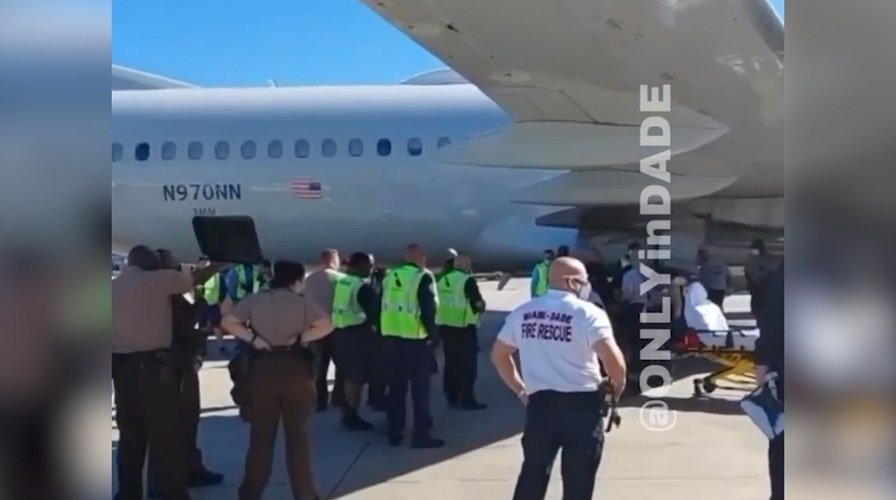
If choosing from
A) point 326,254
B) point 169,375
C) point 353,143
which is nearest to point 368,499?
point 169,375

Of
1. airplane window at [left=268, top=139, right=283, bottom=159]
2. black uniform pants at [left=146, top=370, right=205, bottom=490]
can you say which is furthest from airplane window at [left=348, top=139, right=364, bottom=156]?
black uniform pants at [left=146, top=370, right=205, bottom=490]

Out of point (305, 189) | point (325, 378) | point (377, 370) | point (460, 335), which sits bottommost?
point (325, 378)

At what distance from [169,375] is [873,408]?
3.80 m

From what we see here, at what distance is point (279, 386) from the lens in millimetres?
5129

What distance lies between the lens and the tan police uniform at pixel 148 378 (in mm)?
5195

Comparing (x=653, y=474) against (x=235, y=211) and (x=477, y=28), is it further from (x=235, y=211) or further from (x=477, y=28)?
(x=235, y=211)

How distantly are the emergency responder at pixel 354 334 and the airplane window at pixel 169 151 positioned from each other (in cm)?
664

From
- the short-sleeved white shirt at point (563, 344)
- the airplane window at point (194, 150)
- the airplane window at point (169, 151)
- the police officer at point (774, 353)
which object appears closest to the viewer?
the short-sleeved white shirt at point (563, 344)

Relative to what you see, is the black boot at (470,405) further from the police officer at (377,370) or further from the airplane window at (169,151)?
the airplane window at (169,151)

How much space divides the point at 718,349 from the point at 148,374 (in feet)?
16.7

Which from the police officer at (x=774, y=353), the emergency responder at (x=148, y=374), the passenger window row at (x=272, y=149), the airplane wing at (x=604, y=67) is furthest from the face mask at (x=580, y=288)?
the passenger window row at (x=272, y=149)

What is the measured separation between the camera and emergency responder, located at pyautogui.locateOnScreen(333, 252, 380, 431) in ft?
25.0

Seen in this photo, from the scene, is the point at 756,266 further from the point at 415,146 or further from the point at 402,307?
the point at 402,307

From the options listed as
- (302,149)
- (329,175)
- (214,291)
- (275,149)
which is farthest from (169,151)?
(329,175)
